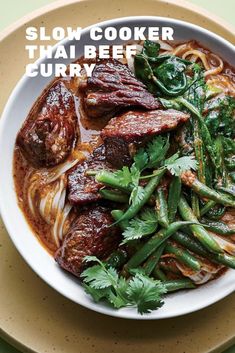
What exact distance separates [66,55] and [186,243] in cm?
146

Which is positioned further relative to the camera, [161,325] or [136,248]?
[161,325]

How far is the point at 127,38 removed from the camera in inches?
215

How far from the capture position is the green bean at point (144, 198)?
5.08 m

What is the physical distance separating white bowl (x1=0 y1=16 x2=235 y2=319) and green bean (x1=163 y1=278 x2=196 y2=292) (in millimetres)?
59

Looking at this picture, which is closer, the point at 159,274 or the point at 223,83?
the point at 159,274

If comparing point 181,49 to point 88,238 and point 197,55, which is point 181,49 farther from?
point 88,238

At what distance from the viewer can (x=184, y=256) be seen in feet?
17.1

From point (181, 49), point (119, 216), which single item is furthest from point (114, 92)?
point (119, 216)

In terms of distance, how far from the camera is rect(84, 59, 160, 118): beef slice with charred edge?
5.28 m

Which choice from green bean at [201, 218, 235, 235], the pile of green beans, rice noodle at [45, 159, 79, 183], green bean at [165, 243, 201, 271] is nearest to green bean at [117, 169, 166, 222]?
the pile of green beans

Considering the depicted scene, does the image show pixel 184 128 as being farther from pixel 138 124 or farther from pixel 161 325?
pixel 161 325

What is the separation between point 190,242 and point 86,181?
0.78 metres

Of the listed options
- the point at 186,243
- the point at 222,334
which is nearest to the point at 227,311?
the point at 222,334

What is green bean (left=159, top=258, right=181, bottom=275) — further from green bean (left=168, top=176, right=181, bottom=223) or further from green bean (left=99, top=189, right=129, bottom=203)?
green bean (left=99, top=189, right=129, bottom=203)
